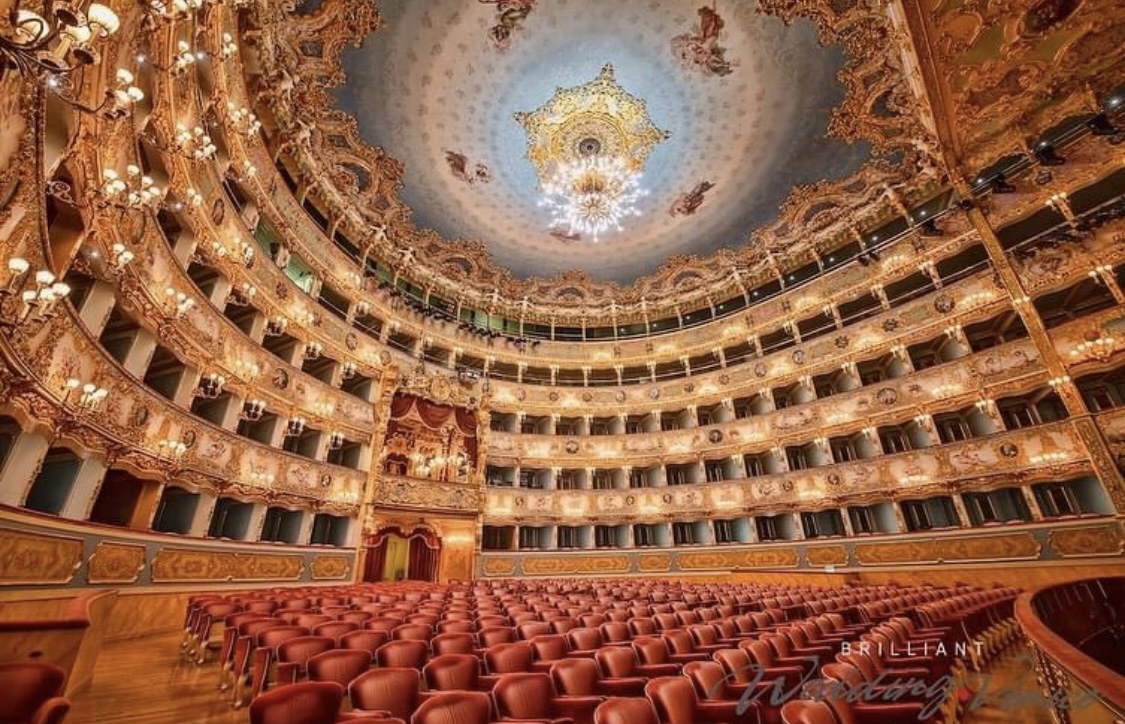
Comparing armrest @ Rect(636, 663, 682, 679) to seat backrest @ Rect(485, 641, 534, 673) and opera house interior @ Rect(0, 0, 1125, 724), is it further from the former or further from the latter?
seat backrest @ Rect(485, 641, 534, 673)

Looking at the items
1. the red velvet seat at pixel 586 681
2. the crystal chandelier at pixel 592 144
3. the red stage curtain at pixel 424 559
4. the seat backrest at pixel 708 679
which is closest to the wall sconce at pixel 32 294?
the red velvet seat at pixel 586 681

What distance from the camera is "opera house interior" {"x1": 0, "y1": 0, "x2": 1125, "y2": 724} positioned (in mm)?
3879

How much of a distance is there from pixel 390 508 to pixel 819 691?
13915mm

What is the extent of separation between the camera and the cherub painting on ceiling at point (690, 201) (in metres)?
17.5

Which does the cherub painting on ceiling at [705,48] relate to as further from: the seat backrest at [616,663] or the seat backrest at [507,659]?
the seat backrest at [507,659]

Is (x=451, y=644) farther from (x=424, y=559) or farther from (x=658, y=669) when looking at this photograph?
(x=424, y=559)

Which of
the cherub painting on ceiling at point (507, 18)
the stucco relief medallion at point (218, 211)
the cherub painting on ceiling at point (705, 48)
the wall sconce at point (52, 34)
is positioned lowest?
the wall sconce at point (52, 34)

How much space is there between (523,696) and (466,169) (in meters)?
17.1

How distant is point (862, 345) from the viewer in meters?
15.7

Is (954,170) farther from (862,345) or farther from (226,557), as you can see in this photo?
(226,557)

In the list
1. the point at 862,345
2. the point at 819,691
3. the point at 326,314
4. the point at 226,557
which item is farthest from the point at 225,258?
the point at 862,345

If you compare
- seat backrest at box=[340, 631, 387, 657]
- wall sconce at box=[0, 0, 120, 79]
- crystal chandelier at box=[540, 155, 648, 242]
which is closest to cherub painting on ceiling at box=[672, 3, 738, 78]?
crystal chandelier at box=[540, 155, 648, 242]

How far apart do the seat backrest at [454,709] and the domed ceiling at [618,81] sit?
15.4 meters

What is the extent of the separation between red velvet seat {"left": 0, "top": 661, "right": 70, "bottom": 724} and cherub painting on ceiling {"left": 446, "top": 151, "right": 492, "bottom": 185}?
16.6 meters
